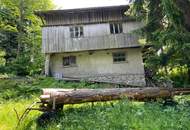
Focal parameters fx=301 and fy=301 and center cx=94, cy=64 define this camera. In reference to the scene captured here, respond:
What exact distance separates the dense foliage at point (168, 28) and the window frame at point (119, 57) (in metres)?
6.87

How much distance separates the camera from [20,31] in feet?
109

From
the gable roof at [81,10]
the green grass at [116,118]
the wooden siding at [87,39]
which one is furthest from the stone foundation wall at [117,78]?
the green grass at [116,118]

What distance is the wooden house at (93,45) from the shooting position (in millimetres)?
25031

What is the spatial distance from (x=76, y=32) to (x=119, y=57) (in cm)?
424

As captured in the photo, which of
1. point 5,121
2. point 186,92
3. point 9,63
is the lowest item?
point 5,121

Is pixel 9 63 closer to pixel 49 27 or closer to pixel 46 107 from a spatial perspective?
pixel 49 27

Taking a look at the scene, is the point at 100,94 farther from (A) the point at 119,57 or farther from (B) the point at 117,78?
(A) the point at 119,57

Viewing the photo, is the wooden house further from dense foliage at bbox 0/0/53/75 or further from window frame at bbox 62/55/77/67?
dense foliage at bbox 0/0/53/75

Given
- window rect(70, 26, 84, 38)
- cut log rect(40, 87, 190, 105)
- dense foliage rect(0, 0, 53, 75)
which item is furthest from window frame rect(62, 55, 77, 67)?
cut log rect(40, 87, 190, 105)

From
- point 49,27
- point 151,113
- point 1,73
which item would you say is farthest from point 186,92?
point 1,73

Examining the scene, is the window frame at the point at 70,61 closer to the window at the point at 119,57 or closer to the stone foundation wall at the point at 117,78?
the stone foundation wall at the point at 117,78

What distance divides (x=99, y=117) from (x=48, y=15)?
17.5 meters

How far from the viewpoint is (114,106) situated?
423 inches

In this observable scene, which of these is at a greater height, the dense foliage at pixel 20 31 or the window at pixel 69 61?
the dense foliage at pixel 20 31
